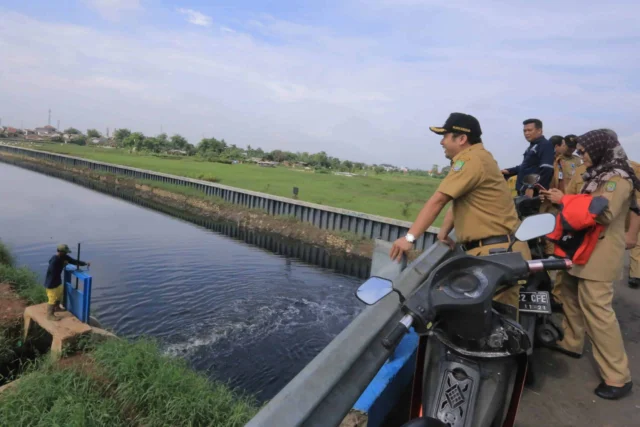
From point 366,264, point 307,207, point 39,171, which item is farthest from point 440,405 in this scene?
point 39,171

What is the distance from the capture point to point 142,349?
641 cm

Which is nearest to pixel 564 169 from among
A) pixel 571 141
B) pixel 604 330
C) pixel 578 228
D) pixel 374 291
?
pixel 571 141

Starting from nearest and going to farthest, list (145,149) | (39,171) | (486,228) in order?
1. (486,228)
2. (39,171)
3. (145,149)

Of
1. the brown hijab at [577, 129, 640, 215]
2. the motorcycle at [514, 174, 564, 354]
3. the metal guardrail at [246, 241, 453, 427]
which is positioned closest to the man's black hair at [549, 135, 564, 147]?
the motorcycle at [514, 174, 564, 354]

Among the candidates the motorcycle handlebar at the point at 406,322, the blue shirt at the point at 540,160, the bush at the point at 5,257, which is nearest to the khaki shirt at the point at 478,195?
the motorcycle handlebar at the point at 406,322

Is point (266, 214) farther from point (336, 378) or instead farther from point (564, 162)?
point (336, 378)

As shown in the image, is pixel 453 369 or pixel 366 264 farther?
pixel 366 264

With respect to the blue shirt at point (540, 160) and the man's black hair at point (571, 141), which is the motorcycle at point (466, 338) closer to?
the blue shirt at point (540, 160)

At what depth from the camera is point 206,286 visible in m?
12.4

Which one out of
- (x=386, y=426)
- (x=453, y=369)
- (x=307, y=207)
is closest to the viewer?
(x=453, y=369)

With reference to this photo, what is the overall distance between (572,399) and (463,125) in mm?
2234

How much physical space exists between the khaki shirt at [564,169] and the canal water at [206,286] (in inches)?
225

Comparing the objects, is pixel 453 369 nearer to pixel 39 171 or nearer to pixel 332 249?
pixel 332 249

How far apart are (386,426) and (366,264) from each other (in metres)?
14.7
